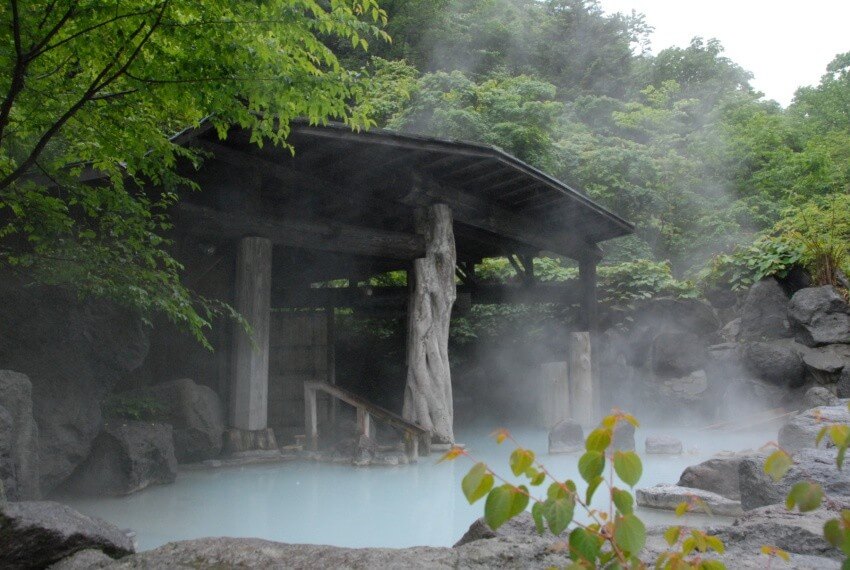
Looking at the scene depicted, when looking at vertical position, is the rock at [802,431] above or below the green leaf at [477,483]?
below

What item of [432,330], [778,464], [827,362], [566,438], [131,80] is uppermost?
[131,80]

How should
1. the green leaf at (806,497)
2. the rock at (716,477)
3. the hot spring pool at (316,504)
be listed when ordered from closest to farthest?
the green leaf at (806,497) < the hot spring pool at (316,504) < the rock at (716,477)

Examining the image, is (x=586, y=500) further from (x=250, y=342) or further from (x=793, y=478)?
(x=250, y=342)

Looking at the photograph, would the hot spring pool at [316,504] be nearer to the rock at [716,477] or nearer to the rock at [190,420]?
the rock at [190,420]

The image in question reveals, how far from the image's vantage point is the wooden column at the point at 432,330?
8.04 metres

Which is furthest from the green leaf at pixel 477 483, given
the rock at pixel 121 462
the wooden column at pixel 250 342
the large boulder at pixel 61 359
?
the wooden column at pixel 250 342

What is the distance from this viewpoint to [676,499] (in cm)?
523

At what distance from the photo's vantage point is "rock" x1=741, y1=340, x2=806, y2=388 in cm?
1122

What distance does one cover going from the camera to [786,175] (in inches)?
780

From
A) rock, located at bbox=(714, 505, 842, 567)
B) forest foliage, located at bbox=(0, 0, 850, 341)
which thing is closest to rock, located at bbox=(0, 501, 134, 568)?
forest foliage, located at bbox=(0, 0, 850, 341)

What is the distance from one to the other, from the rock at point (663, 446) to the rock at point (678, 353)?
4325mm

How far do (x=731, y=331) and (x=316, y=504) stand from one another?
1000cm

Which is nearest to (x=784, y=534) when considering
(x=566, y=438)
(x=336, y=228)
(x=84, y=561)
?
(x=84, y=561)

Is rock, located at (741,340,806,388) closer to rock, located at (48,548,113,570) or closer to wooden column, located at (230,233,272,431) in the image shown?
wooden column, located at (230,233,272,431)
